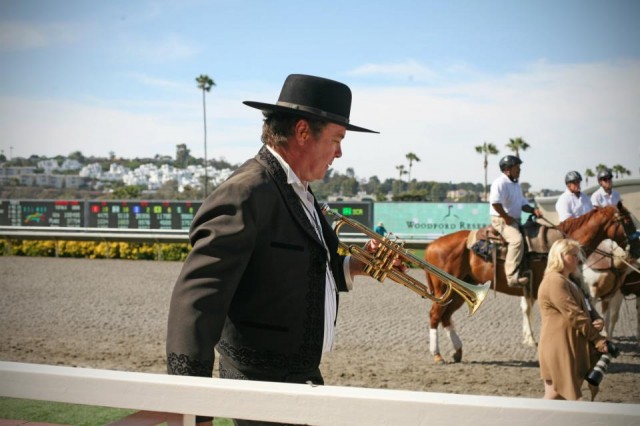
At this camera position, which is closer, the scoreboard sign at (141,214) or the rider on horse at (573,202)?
the rider on horse at (573,202)

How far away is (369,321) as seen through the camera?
12.4 metres

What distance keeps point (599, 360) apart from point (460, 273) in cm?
424

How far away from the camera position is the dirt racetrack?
325 inches

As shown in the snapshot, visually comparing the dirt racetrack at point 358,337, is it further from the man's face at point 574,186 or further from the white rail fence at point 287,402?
the white rail fence at point 287,402

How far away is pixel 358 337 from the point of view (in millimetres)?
10922

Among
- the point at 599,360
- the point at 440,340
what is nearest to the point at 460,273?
the point at 440,340

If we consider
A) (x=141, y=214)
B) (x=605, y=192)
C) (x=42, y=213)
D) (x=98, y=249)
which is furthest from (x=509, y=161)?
(x=42, y=213)

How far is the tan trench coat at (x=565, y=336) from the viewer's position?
5.77 metres

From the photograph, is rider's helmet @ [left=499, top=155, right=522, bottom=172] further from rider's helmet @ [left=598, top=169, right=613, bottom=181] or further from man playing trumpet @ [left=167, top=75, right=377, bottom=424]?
man playing trumpet @ [left=167, top=75, right=377, bottom=424]

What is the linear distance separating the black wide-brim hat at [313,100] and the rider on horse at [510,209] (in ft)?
24.2

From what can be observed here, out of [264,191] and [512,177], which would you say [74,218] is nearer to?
[512,177]

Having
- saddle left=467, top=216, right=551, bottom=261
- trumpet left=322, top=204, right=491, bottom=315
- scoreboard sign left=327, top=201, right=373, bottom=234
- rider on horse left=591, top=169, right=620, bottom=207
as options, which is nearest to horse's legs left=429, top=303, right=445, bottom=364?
saddle left=467, top=216, right=551, bottom=261

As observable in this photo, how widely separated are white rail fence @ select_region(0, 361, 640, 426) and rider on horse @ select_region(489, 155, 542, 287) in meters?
8.39

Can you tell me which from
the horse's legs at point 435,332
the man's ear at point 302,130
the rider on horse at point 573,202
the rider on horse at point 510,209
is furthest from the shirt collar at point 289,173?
the rider on horse at point 573,202
